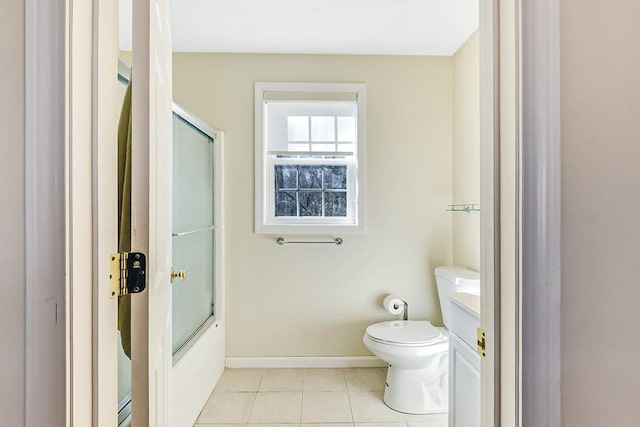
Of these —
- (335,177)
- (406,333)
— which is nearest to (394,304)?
(406,333)

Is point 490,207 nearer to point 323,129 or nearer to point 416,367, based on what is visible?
point 416,367

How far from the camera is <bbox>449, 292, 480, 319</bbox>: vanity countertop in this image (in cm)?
121

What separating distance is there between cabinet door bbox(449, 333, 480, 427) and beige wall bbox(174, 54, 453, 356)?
45.4 inches

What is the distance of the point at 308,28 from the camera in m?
2.18

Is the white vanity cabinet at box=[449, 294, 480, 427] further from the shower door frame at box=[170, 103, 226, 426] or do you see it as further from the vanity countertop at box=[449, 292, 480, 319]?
the shower door frame at box=[170, 103, 226, 426]

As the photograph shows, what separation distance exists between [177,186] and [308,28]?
1.29 metres

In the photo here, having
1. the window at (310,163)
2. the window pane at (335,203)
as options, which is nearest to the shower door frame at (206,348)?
the window at (310,163)

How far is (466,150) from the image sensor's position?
7.68 feet

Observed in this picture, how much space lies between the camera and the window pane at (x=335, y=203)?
103 inches

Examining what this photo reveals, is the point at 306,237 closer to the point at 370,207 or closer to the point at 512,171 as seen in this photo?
the point at 370,207

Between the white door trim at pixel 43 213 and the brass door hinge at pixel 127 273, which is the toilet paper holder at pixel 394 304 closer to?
the brass door hinge at pixel 127 273

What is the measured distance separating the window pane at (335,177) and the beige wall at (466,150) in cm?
81

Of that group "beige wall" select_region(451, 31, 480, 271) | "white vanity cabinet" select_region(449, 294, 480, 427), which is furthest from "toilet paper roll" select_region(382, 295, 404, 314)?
"white vanity cabinet" select_region(449, 294, 480, 427)

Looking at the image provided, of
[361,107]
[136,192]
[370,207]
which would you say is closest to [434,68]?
[361,107]
